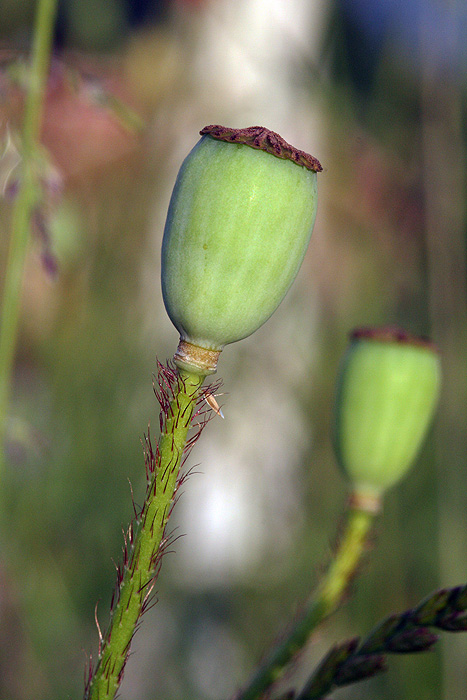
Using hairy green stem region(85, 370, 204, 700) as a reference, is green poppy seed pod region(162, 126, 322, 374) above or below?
above

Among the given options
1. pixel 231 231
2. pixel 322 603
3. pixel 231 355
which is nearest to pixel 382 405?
pixel 322 603

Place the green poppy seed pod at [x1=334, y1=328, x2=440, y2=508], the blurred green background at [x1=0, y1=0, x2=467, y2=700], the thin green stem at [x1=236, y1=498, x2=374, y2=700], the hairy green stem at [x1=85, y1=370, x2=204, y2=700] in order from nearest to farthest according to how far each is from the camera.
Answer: the hairy green stem at [x1=85, y1=370, x2=204, y2=700]
the thin green stem at [x1=236, y1=498, x2=374, y2=700]
the green poppy seed pod at [x1=334, y1=328, x2=440, y2=508]
the blurred green background at [x1=0, y1=0, x2=467, y2=700]

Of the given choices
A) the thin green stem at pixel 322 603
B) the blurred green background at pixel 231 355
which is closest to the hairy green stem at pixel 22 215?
the thin green stem at pixel 322 603

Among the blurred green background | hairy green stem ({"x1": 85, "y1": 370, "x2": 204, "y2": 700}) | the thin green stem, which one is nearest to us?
hairy green stem ({"x1": 85, "y1": 370, "x2": 204, "y2": 700})

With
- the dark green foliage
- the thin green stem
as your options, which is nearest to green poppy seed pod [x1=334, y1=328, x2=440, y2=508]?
the thin green stem

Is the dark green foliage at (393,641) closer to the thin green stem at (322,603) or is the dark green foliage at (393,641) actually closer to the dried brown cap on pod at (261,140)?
the thin green stem at (322,603)

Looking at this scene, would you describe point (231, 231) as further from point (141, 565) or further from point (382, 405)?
point (382, 405)

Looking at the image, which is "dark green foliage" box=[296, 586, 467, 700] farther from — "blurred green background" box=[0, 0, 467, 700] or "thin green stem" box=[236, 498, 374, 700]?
"blurred green background" box=[0, 0, 467, 700]

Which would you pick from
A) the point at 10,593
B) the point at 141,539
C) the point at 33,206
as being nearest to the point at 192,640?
the point at 10,593
